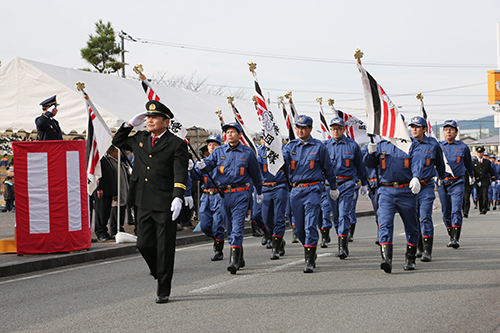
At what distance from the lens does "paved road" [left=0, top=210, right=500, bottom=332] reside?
543 centimetres

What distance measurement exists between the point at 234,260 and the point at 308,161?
1732 millimetres

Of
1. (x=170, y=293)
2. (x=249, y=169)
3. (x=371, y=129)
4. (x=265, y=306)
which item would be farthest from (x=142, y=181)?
(x=371, y=129)

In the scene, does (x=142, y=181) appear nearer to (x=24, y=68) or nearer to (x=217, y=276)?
(x=217, y=276)

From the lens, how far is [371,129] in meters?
8.77

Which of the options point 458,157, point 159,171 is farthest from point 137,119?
point 458,157

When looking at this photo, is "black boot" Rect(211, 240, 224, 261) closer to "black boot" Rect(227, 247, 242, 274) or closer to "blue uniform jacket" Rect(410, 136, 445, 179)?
"black boot" Rect(227, 247, 242, 274)

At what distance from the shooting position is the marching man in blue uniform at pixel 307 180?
8219 mm

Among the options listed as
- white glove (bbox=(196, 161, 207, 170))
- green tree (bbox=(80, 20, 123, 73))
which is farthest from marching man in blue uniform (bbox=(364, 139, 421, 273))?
green tree (bbox=(80, 20, 123, 73))

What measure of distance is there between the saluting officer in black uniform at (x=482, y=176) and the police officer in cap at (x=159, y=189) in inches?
647

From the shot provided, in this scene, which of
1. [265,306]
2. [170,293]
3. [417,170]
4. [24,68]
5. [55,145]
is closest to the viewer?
[265,306]

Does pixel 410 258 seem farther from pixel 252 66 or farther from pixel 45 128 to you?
pixel 45 128

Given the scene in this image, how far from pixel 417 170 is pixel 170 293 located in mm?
3876

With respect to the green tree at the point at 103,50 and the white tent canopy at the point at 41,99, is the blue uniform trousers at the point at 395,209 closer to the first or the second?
the white tent canopy at the point at 41,99

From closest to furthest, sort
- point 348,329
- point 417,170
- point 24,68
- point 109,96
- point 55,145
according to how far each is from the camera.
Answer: point 348,329, point 417,170, point 55,145, point 24,68, point 109,96
